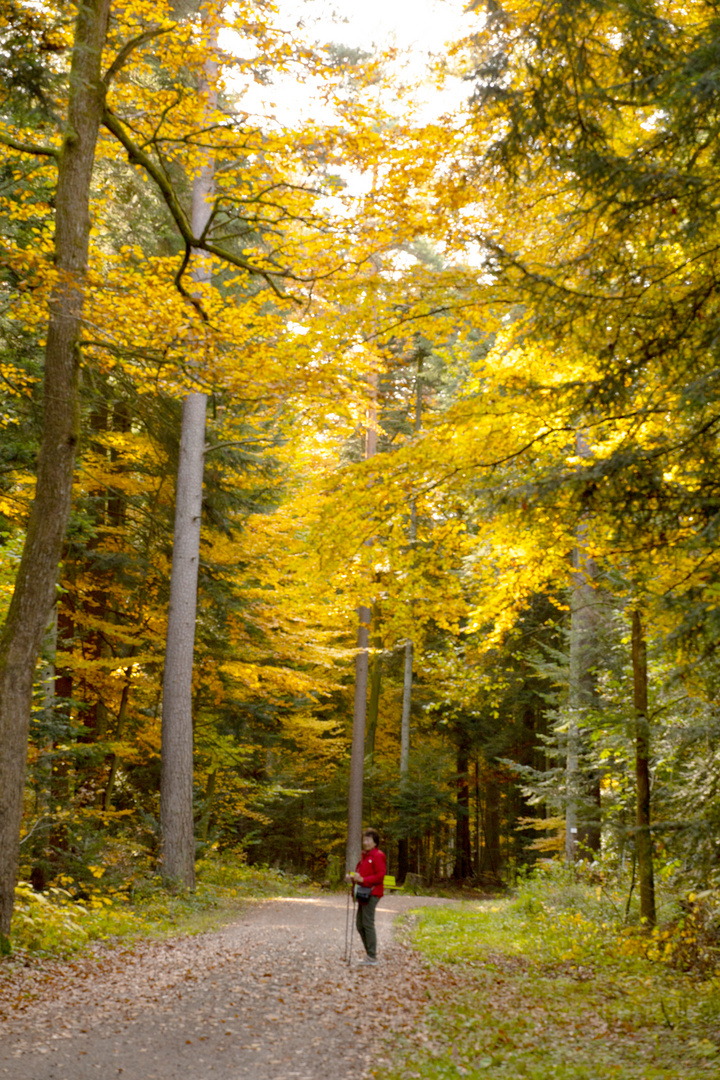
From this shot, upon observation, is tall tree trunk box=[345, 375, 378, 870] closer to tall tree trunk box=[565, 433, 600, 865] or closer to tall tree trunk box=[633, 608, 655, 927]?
tall tree trunk box=[565, 433, 600, 865]

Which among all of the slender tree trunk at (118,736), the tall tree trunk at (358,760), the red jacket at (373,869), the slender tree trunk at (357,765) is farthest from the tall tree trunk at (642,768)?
the slender tree trunk at (357,765)

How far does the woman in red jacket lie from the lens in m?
8.59

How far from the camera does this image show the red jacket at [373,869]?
8672 mm

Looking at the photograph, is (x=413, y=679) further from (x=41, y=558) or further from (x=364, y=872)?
(x=41, y=558)

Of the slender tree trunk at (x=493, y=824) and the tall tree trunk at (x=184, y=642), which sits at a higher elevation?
the tall tree trunk at (x=184, y=642)

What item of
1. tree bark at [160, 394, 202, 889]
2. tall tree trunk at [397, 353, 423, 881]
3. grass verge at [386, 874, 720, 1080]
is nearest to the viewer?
grass verge at [386, 874, 720, 1080]

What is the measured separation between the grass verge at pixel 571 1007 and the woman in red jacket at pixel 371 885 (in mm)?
899

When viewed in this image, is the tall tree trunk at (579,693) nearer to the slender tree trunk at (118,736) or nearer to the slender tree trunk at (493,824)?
the slender tree trunk at (118,736)

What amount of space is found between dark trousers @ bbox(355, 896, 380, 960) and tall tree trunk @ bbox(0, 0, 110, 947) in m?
3.55

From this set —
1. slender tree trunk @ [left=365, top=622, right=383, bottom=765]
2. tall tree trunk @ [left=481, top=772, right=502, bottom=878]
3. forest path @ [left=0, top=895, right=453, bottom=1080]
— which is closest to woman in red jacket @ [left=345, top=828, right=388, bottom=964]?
forest path @ [left=0, top=895, right=453, bottom=1080]

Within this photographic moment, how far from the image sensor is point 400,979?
26.1 feet

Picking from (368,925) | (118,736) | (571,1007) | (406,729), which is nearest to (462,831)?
(406,729)

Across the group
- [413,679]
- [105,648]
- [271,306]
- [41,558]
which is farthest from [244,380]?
[413,679]

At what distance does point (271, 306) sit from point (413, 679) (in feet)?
45.5
